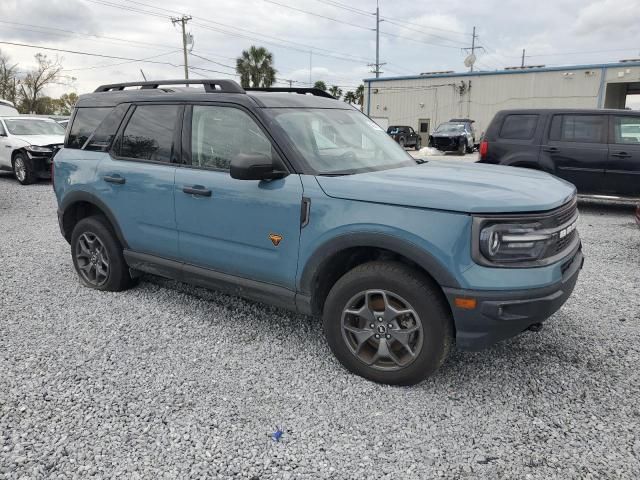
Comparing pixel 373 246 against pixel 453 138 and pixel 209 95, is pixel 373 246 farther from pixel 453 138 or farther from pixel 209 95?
pixel 453 138

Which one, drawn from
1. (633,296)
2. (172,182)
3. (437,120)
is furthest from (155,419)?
(437,120)

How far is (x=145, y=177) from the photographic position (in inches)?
155

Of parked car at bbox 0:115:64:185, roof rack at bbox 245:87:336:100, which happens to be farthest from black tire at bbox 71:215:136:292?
parked car at bbox 0:115:64:185

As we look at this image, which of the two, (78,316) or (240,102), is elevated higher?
(240,102)

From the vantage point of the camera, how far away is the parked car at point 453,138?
25.2 meters

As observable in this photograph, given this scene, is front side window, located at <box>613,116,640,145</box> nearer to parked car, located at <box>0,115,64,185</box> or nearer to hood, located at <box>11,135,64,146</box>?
parked car, located at <box>0,115,64,185</box>

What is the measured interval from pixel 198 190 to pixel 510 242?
7.07 ft

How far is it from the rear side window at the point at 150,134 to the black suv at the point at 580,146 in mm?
6869

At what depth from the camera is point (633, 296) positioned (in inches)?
178

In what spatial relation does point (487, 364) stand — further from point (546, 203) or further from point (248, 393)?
point (248, 393)

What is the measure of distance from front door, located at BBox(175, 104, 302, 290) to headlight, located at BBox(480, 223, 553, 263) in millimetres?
1156

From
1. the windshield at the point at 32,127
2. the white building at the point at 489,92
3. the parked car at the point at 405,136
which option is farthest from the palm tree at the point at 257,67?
the windshield at the point at 32,127

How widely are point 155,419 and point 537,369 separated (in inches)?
93.1

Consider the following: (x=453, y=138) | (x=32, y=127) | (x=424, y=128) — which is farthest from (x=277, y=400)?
(x=424, y=128)
